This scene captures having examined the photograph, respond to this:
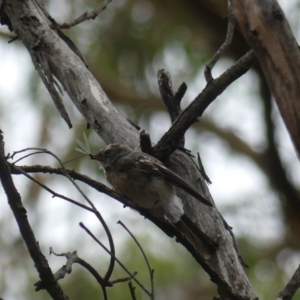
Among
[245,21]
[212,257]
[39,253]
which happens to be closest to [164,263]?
[212,257]

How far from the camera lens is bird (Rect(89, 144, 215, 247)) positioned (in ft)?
11.4

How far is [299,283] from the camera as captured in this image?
2.82 metres

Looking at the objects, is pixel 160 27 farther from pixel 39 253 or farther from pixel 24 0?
pixel 39 253

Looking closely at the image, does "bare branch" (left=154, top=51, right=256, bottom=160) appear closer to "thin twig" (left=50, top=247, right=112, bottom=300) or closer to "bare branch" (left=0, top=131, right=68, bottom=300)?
"thin twig" (left=50, top=247, right=112, bottom=300)

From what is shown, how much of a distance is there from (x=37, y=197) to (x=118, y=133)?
3912 millimetres

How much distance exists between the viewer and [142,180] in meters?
3.77

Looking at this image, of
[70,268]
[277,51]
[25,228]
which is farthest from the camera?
[70,268]

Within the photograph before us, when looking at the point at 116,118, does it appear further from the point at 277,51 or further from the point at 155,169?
the point at 277,51

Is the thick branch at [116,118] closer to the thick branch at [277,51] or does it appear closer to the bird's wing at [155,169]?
the bird's wing at [155,169]

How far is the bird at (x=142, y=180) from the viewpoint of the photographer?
11.4 ft

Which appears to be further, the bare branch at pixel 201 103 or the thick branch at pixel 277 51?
the bare branch at pixel 201 103

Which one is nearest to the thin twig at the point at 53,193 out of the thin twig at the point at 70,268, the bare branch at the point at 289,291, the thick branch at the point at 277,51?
the thin twig at the point at 70,268

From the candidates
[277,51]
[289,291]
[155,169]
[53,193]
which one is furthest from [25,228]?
[155,169]

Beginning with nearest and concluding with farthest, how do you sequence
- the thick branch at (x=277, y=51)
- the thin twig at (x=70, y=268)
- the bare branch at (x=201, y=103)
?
the thick branch at (x=277, y=51) < the thin twig at (x=70, y=268) < the bare branch at (x=201, y=103)
